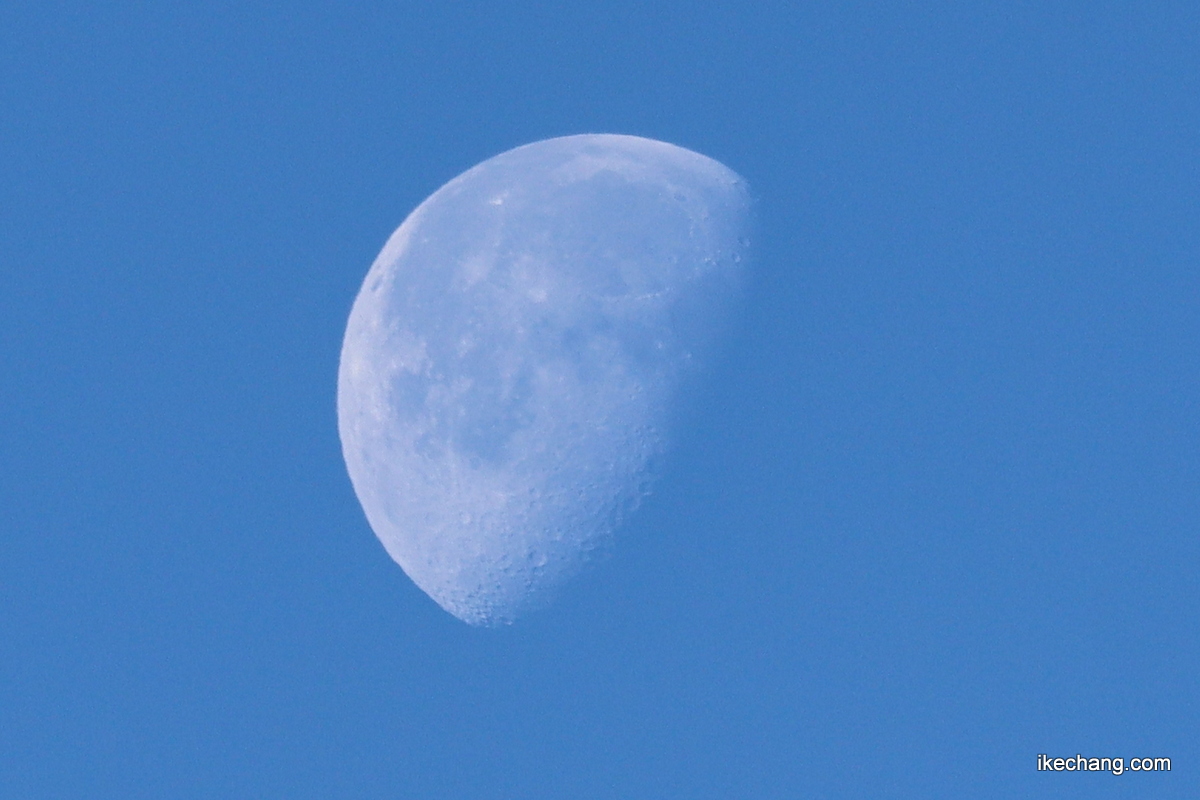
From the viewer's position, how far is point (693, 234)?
1140 cm

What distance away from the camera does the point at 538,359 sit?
10.7 meters

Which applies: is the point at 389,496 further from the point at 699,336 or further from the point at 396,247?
the point at 699,336

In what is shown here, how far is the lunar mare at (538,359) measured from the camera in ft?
35.1

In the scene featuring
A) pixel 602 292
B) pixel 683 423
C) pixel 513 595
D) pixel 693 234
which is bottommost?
pixel 513 595

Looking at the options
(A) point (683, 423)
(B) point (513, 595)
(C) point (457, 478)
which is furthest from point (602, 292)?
(B) point (513, 595)

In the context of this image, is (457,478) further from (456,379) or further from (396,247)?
(396,247)

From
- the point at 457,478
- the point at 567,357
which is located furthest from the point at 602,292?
the point at 457,478

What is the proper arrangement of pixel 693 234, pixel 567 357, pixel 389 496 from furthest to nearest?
pixel 389 496 → pixel 693 234 → pixel 567 357

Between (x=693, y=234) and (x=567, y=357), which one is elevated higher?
(x=693, y=234)

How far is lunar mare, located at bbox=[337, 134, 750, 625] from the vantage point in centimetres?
1070

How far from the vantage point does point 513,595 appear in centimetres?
1182

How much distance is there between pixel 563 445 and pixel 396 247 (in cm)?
375

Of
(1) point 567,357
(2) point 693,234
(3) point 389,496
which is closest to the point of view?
(1) point 567,357

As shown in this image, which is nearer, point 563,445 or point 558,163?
point 563,445
